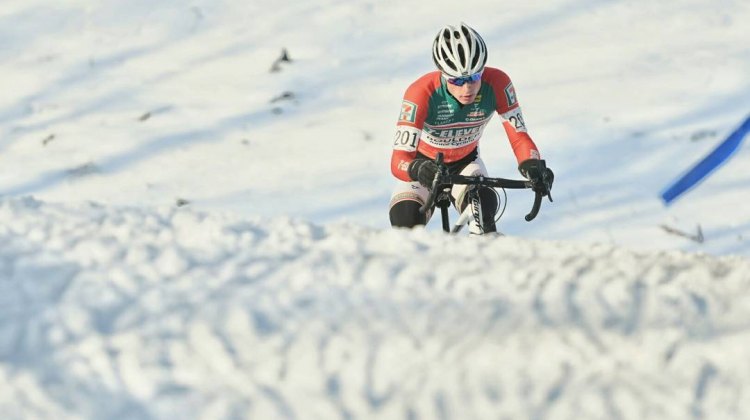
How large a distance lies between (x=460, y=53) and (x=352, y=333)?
3.59 metres

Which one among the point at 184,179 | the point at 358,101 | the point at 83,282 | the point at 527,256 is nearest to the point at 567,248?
the point at 527,256

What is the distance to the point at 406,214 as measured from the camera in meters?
4.64

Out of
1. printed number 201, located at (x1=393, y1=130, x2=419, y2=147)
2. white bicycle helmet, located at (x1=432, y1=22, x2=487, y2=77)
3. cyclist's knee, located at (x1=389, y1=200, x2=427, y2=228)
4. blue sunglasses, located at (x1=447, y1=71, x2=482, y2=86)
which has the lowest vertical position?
cyclist's knee, located at (x1=389, y1=200, x2=427, y2=228)

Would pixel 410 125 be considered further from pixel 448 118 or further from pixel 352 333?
pixel 352 333

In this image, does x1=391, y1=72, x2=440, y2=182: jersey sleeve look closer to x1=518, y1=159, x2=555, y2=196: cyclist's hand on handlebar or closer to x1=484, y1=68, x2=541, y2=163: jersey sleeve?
x1=484, y1=68, x2=541, y2=163: jersey sleeve

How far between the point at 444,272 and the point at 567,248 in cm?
17

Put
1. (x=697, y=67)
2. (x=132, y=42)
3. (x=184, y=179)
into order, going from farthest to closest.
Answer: (x=132, y=42), (x=697, y=67), (x=184, y=179)

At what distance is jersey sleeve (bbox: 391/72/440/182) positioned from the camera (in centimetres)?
458

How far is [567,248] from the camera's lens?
109cm

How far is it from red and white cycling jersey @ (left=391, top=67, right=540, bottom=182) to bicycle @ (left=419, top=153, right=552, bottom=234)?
243mm

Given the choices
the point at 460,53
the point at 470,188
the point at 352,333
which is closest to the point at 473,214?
the point at 470,188

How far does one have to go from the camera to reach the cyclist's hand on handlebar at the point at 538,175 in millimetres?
4238

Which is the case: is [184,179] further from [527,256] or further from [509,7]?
[527,256]

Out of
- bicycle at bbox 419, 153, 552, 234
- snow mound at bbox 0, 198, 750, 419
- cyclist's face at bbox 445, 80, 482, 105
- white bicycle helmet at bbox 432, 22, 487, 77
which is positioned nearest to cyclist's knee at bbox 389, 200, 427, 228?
bicycle at bbox 419, 153, 552, 234
